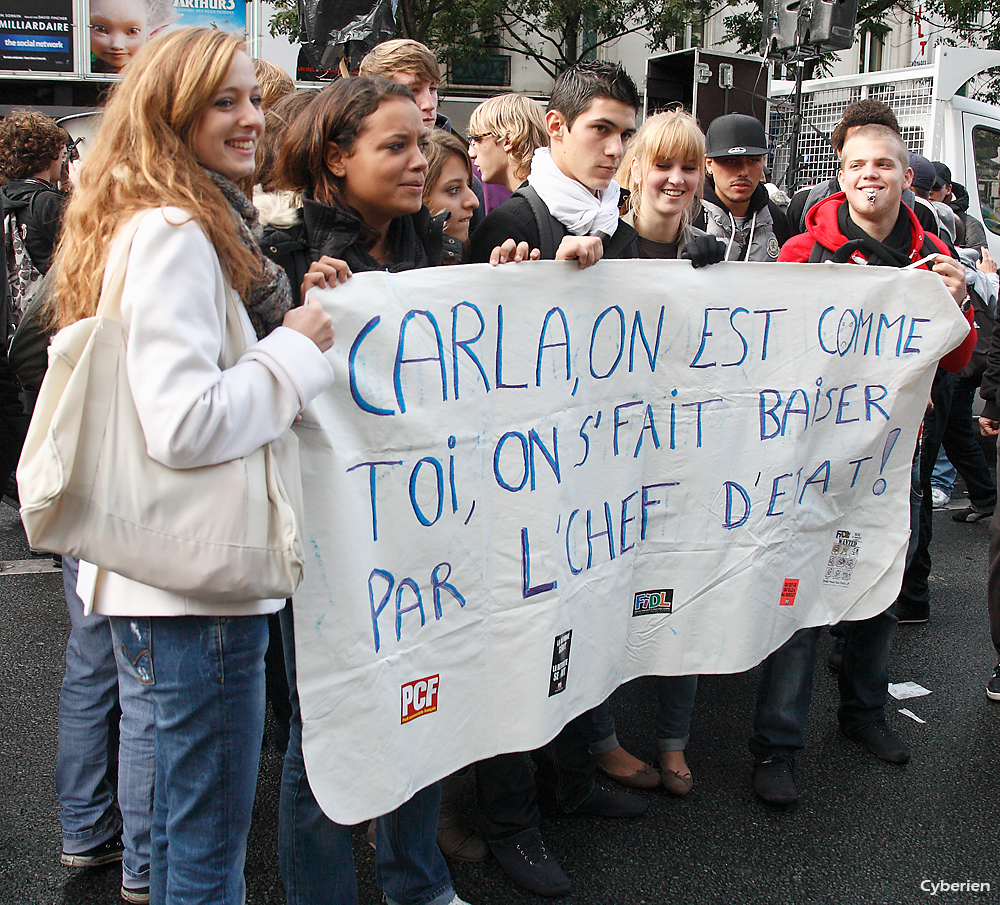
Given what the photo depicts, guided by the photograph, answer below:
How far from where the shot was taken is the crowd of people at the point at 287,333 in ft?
5.14

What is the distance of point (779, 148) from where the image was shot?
7.88 meters

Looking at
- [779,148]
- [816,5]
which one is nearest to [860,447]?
[779,148]

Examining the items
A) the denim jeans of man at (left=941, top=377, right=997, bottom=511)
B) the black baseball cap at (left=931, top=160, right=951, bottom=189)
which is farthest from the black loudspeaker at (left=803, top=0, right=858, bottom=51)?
the denim jeans of man at (left=941, top=377, right=997, bottom=511)

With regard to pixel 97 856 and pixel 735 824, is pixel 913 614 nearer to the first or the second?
pixel 735 824

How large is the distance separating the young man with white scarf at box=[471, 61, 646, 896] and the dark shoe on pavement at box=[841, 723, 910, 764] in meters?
0.84

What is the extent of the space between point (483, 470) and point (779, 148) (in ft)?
21.8

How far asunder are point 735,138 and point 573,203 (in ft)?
6.26

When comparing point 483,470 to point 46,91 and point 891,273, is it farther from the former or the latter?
point 46,91

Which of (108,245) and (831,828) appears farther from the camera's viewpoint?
(831,828)

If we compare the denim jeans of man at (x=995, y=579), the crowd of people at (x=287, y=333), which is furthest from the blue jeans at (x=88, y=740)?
the denim jeans of man at (x=995, y=579)

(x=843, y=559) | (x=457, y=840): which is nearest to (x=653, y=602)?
(x=843, y=559)

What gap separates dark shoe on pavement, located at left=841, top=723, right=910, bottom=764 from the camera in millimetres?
3057

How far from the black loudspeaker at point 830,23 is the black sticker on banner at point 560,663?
748cm

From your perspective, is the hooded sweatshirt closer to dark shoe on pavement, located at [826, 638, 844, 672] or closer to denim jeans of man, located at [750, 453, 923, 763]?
denim jeans of man, located at [750, 453, 923, 763]
